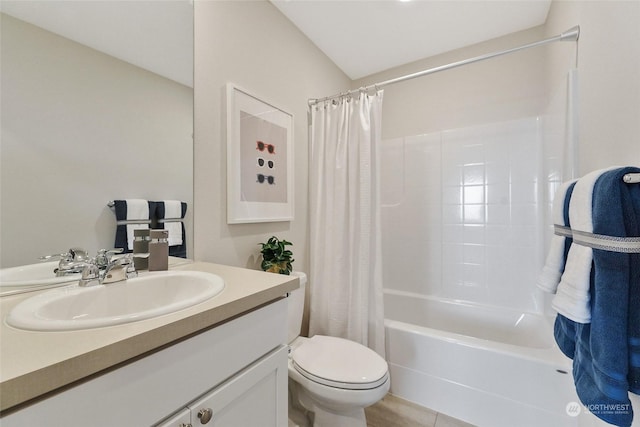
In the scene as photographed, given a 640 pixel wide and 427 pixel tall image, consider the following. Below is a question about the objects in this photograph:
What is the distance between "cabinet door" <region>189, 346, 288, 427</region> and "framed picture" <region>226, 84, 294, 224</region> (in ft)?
2.48

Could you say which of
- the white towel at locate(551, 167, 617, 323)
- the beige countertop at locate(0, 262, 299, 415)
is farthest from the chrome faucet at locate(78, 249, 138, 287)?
the white towel at locate(551, 167, 617, 323)

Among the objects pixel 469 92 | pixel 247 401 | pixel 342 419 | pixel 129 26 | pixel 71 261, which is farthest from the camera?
pixel 469 92

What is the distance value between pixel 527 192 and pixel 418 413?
5.49 ft

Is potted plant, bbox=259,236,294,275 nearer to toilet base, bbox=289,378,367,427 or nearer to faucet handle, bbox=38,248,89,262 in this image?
toilet base, bbox=289,378,367,427

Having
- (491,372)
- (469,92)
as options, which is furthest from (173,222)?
(469,92)

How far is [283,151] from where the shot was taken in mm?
1688

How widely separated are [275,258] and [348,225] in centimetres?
55

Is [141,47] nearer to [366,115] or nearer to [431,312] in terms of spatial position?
[366,115]

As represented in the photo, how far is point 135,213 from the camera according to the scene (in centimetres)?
102

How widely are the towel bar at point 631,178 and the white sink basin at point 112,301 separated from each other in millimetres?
1081

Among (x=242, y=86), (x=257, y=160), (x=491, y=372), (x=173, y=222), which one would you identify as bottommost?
(x=491, y=372)

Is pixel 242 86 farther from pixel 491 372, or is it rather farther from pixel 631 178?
pixel 491 372

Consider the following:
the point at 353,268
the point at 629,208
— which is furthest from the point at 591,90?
the point at 353,268

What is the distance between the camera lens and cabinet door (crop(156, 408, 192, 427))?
56 centimetres
